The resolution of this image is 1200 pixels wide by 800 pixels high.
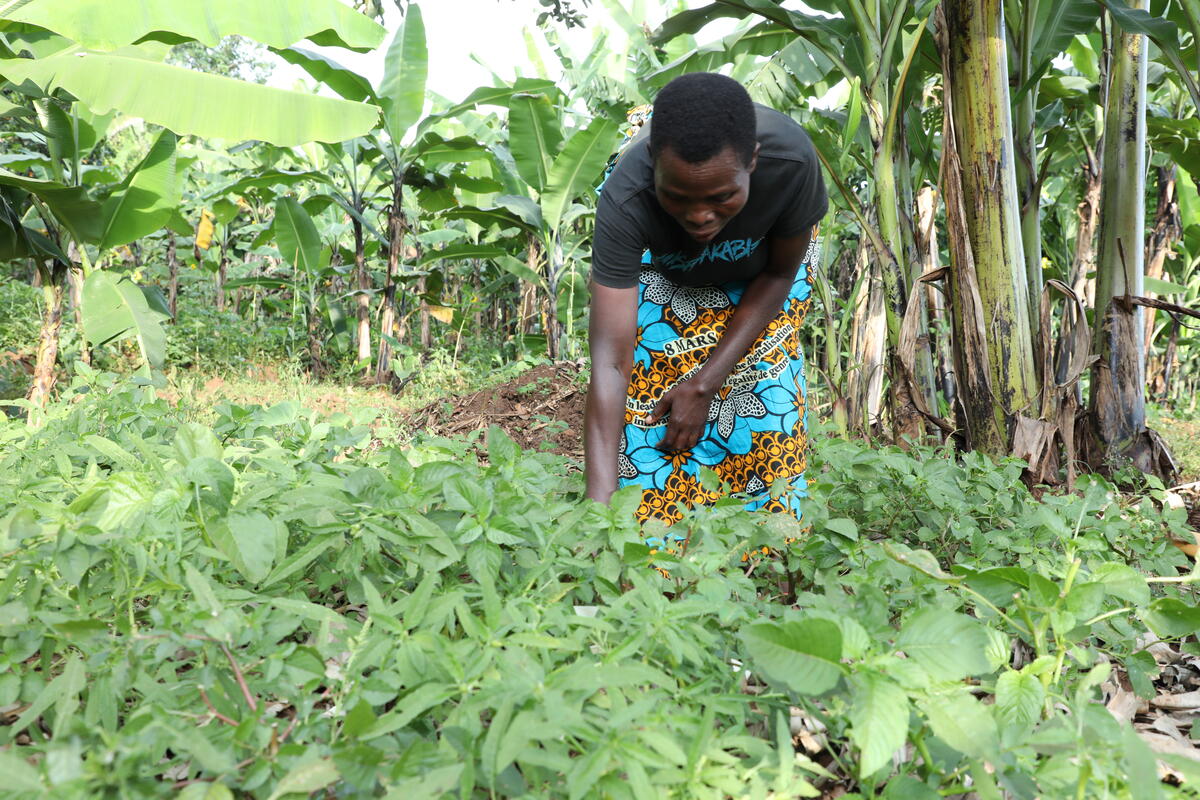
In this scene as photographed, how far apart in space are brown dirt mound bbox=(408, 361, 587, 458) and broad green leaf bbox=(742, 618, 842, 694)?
3.93 meters

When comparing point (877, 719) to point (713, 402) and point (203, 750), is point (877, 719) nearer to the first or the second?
point (203, 750)

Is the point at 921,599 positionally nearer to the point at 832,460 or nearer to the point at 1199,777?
the point at 1199,777

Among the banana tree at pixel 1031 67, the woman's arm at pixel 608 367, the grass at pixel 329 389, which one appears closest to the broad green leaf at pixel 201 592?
the woman's arm at pixel 608 367

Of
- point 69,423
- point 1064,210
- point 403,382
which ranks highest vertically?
point 1064,210

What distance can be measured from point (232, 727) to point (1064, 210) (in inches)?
410

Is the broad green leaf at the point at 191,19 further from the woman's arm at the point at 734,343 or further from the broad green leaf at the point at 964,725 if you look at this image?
the broad green leaf at the point at 964,725

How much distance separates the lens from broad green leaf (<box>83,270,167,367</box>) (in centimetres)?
546

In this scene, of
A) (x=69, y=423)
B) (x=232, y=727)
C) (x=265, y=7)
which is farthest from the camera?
(x=265, y=7)

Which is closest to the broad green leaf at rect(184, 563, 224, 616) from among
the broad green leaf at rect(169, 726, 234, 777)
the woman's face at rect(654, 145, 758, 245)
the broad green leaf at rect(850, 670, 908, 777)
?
the broad green leaf at rect(169, 726, 234, 777)

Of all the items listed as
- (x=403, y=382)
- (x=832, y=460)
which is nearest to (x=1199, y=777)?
(x=832, y=460)

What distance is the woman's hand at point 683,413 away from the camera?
2.53 meters

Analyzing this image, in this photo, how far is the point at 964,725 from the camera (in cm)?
114

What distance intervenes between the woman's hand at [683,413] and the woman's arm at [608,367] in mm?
230

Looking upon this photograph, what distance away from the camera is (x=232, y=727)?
1.18 metres
